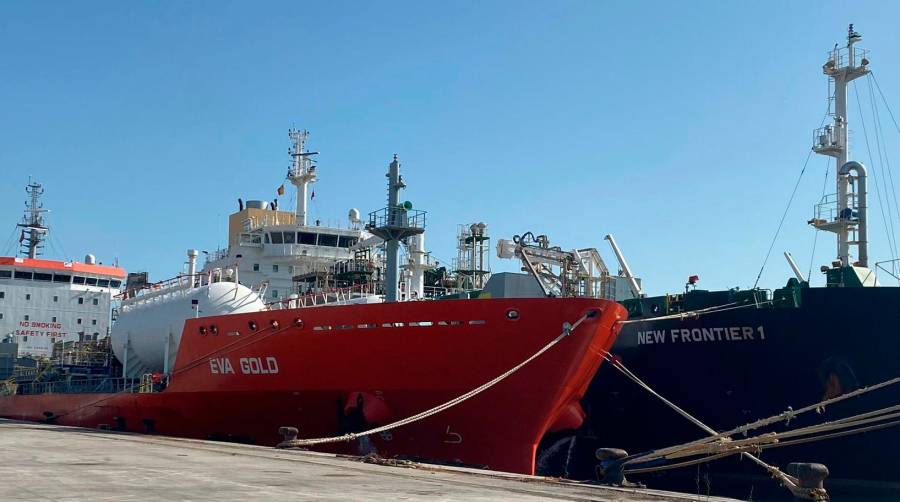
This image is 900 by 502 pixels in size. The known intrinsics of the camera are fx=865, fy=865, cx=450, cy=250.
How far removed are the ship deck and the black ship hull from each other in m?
7.82

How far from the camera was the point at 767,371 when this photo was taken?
59.1 feet

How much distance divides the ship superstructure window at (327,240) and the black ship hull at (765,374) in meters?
11.4

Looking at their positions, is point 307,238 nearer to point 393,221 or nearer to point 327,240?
point 327,240

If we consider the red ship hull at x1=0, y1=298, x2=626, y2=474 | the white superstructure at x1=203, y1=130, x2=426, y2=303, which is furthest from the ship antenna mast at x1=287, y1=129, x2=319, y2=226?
the red ship hull at x1=0, y1=298, x2=626, y2=474

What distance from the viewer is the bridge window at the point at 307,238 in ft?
91.5

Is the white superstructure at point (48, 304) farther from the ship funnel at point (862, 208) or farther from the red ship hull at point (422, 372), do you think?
the ship funnel at point (862, 208)

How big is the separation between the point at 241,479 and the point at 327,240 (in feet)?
60.8

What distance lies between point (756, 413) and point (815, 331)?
7.03 ft

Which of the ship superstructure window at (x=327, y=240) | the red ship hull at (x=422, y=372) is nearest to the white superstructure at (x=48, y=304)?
the ship superstructure window at (x=327, y=240)

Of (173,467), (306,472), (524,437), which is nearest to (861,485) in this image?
(524,437)

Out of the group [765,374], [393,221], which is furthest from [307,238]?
[765,374]

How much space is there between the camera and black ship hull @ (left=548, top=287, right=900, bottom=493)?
17.1 m

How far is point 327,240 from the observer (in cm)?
2853

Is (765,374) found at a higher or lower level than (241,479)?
higher
